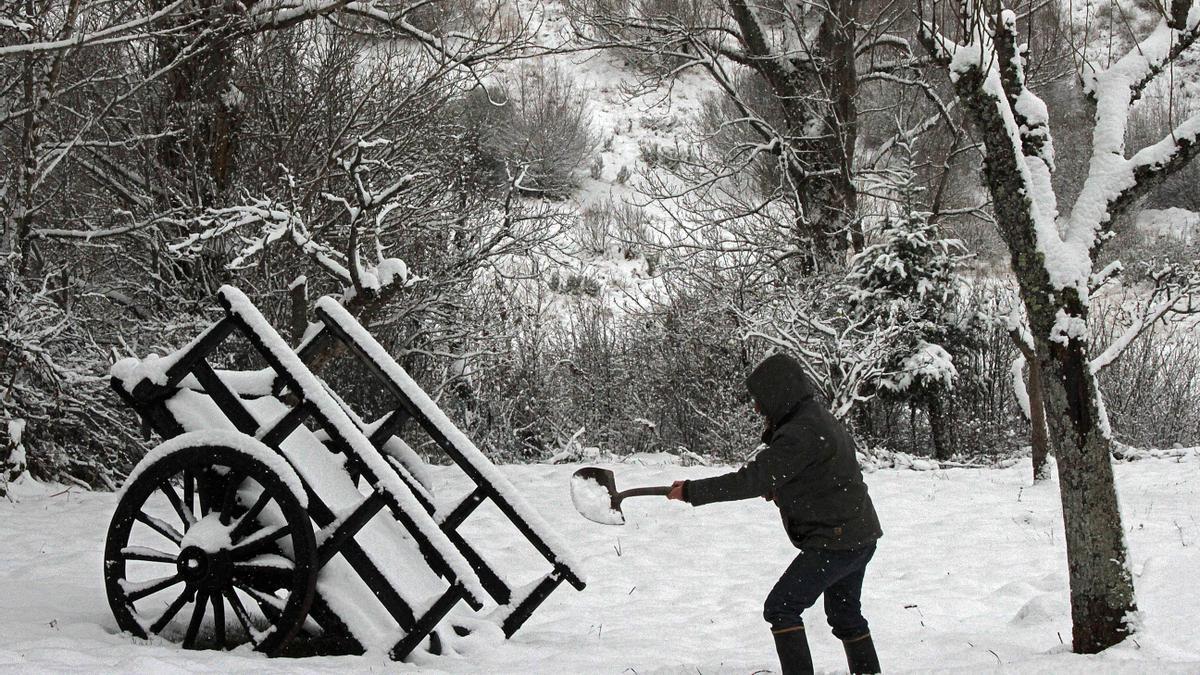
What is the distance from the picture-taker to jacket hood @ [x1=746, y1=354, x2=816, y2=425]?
3.77m

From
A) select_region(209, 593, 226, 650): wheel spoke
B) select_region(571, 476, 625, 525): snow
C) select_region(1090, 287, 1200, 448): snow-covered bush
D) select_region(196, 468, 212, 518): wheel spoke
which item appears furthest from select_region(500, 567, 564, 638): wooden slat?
select_region(1090, 287, 1200, 448): snow-covered bush

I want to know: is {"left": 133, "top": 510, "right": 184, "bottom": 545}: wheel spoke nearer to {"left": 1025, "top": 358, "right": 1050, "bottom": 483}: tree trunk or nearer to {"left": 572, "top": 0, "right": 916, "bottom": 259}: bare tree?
{"left": 1025, "top": 358, "right": 1050, "bottom": 483}: tree trunk

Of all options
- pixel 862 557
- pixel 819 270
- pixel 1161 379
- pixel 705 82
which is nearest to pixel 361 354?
pixel 862 557

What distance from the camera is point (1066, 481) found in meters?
4.10

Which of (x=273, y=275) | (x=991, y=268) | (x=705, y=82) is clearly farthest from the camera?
(x=705, y=82)

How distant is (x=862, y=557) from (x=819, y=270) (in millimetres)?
9432

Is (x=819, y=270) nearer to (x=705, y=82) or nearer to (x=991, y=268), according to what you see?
(x=991, y=268)

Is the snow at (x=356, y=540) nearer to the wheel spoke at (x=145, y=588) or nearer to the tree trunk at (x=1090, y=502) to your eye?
the wheel spoke at (x=145, y=588)

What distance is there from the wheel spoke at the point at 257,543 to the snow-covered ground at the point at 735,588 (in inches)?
16.1

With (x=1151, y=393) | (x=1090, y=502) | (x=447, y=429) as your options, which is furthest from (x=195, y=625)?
(x=1151, y=393)

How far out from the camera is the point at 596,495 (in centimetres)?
420

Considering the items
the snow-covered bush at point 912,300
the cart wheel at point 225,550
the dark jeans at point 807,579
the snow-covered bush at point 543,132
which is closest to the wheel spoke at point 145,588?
the cart wheel at point 225,550

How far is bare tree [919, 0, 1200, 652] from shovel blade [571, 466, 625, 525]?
1883 mm

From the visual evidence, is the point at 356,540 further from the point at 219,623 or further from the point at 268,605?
the point at 219,623
